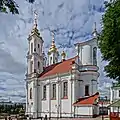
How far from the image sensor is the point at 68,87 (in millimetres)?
60344

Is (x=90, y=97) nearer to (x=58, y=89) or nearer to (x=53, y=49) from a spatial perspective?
(x=58, y=89)

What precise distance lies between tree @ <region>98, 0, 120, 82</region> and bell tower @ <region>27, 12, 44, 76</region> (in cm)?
4887

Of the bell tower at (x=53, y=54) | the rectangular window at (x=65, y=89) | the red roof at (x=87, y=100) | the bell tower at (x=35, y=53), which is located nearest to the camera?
the red roof at (x=87, y=100)

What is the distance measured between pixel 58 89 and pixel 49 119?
24.3 ft

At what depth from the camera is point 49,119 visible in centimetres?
5678

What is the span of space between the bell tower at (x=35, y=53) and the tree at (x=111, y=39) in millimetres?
48875

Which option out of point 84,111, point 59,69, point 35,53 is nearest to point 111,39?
point 84,111

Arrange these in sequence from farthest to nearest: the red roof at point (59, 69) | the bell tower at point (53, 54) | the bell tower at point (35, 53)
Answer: the bell tower at point (53, 54) → the bell tower at point (35, 53) → the red roof at point (59, 69)

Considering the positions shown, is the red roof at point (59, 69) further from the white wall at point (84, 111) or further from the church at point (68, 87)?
the white wall at point (84, 111)

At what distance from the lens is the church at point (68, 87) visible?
5778 centimetres

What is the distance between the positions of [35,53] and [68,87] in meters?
14.4

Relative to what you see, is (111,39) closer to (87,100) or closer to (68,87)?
(87,100)

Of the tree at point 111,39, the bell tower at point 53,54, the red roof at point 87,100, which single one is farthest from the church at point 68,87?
the tree at point 111,39

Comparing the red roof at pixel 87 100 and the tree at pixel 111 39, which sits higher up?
the tree at pixel 111 39
